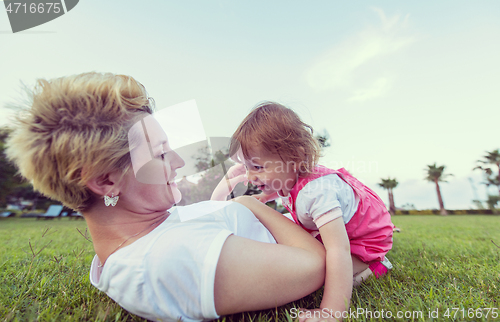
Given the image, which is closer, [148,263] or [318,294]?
[148,263]

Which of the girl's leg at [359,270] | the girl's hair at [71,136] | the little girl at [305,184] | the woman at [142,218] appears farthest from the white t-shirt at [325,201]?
the girl's hair at [71,136]

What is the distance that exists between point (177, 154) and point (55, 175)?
2.14 ft

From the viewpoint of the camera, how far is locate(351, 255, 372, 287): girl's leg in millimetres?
2188

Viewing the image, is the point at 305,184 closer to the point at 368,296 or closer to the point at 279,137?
the point at 279,137

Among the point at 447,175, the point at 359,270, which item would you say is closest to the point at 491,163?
the point at 447,175

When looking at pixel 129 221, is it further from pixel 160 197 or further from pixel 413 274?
pixel 413 274

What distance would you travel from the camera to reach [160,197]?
168 cm

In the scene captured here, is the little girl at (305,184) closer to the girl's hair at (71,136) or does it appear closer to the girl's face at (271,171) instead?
the girl's face at (271,171)

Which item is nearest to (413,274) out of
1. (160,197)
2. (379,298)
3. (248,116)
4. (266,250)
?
(379,298)

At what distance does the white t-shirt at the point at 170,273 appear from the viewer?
4.01ft

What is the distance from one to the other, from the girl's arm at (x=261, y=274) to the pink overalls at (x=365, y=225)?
69cm

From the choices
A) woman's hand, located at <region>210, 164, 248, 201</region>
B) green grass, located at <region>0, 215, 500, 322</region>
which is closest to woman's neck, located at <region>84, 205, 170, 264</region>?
green grass, located at <region>0, 215, 500, 322</region>

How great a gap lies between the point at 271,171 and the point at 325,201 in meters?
0.61

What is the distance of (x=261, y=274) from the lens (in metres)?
1.31
